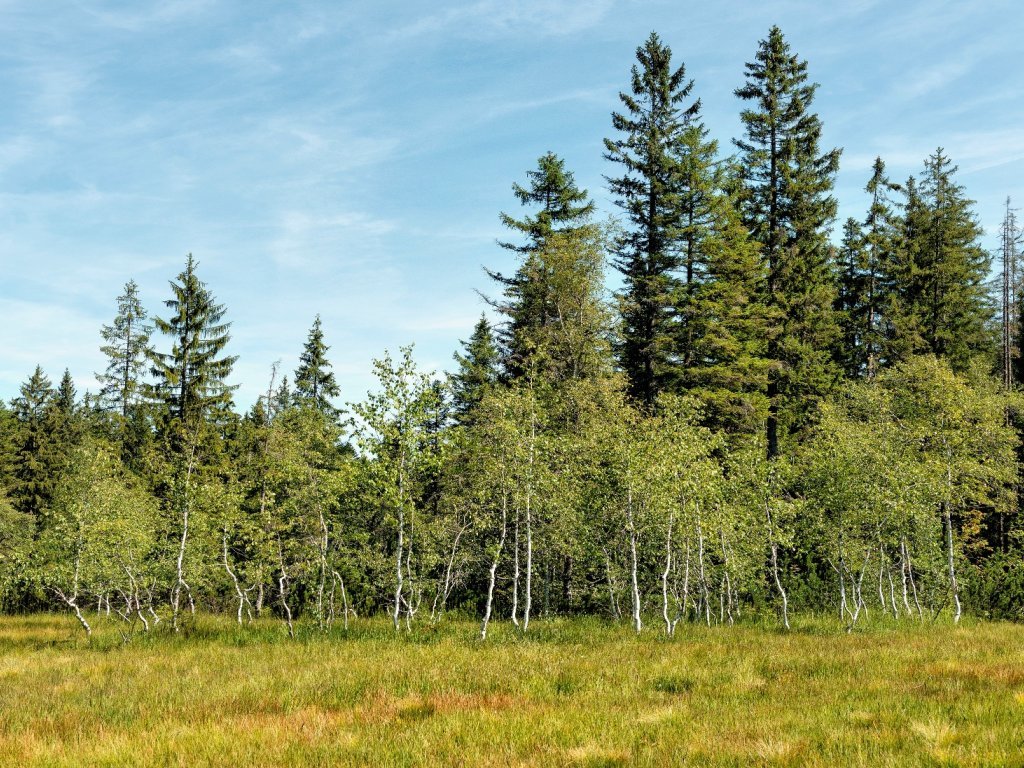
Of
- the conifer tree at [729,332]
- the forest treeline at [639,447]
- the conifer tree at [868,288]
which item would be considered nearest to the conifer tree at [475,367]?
the forest treeline at [639,447]

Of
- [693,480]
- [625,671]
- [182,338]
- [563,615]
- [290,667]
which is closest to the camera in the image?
[625,671]

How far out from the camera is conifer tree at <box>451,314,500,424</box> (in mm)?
39219

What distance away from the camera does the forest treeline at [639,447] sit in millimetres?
20469

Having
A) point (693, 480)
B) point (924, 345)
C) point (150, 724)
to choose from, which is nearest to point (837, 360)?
point (924, 345)

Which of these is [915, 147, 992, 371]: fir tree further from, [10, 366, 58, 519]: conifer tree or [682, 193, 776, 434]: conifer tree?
[10, 366, 58, 519]: conifer tree

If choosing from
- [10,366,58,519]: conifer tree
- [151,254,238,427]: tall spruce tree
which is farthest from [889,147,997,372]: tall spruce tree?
[10,366,58,519]: conifer tree

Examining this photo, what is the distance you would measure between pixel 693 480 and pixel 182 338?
33.8m

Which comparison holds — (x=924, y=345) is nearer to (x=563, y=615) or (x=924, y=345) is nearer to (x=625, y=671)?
(x=563, y=615)

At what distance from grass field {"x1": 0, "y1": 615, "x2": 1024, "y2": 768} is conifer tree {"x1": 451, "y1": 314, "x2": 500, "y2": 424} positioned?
22.2 m

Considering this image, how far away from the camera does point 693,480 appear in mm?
19031

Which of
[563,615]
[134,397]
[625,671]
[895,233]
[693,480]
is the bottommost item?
[563,615]

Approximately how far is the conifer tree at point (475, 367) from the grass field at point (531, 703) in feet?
73.0

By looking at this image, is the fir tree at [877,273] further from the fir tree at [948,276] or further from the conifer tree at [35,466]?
the conifer tree at [35,466]

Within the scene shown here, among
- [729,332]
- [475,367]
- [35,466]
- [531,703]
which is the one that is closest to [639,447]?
[531,703]
